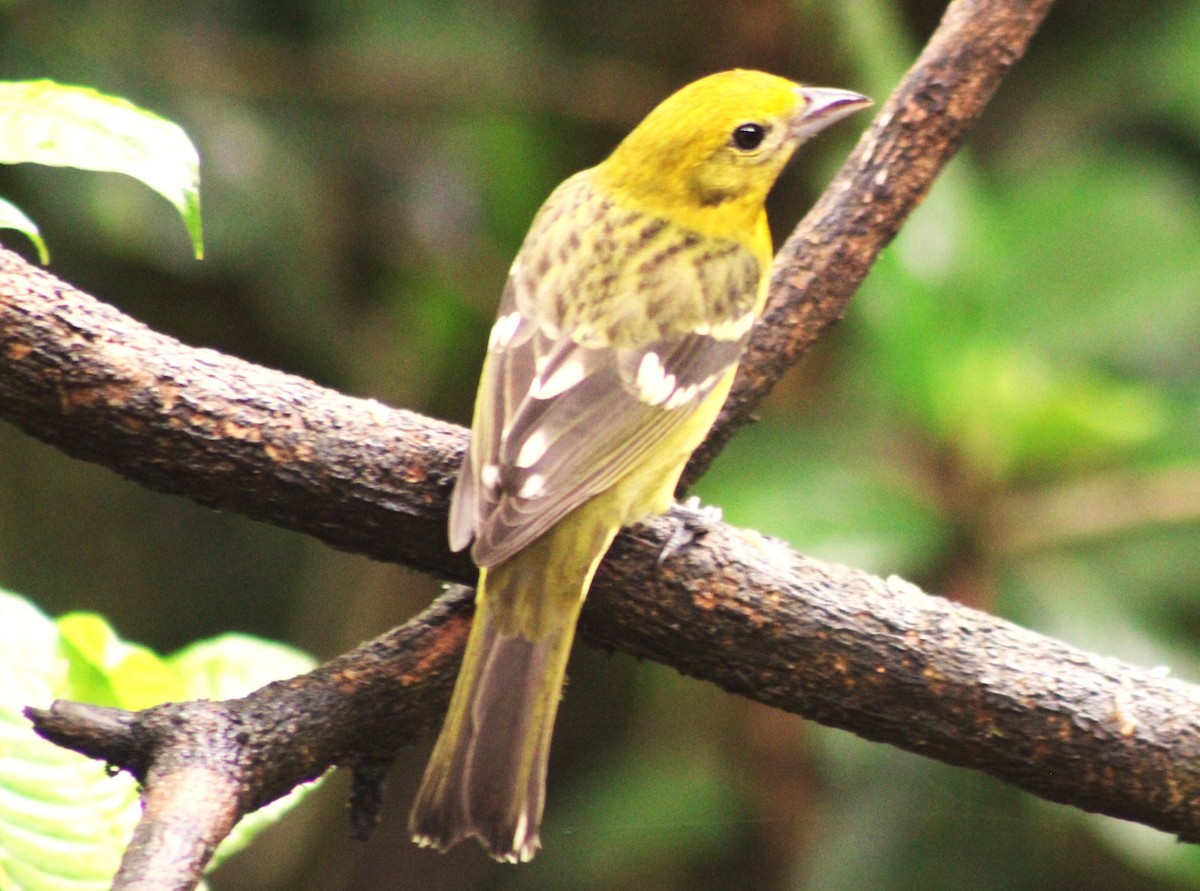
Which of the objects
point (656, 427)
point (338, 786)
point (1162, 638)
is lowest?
point (656, 427)

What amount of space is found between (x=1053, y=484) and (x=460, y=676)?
208 cm

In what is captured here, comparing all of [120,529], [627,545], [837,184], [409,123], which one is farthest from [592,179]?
[120,529]

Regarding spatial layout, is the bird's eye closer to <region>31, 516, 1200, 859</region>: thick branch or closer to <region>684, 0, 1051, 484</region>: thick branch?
<region>684, 0, 1051, 484</region>: thick branch

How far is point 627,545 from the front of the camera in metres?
2.34

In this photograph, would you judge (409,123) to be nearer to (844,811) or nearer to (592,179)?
(592,179)

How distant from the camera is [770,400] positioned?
15.2ft

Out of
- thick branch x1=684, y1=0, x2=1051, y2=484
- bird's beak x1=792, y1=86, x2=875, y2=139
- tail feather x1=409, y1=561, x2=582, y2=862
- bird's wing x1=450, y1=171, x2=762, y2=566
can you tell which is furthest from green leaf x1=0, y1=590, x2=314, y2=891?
bird's beak x1=792, y1=86, x2=875, y2=139

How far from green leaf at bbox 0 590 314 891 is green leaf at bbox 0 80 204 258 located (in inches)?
23.9

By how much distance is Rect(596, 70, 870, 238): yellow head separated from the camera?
2.89 metres

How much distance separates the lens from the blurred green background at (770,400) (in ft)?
12.3

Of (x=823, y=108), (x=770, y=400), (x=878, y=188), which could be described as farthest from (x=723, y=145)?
(x=770, y=400)

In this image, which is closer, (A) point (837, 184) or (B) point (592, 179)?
(A) point (837, 184)

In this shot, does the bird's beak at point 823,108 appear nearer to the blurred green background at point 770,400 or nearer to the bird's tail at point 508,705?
the blurred green background at point 770,400

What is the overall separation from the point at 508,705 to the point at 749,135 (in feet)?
4.25
